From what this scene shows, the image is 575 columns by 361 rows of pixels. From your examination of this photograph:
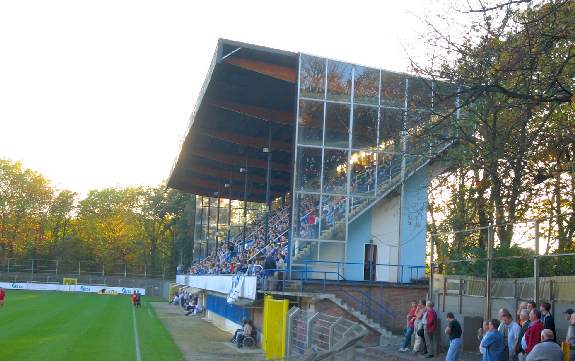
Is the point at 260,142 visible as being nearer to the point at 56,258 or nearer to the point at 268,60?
the point at 268,60

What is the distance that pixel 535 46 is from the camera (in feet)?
47.9

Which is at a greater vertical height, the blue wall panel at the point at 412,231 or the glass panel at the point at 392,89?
the glass panel at the point at 392,89

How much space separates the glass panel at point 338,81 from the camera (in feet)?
105

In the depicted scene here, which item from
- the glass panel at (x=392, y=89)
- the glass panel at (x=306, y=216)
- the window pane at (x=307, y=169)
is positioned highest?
the glass panel at (x=392, y=89)

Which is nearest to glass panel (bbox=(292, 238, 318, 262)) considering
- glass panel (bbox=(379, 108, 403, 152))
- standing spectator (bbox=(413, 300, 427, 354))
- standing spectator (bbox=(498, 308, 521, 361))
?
glass panel (bbox=(379, 108, 403, 152))

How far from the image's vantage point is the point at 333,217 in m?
32.1

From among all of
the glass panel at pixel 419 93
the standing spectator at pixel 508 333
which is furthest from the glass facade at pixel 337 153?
the standing spectator at pixel 508 333

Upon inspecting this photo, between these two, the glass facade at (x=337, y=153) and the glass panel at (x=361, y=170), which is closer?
the glass facade at (x=337, y=153)

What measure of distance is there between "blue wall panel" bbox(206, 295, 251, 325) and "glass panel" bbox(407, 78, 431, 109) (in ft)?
45.4

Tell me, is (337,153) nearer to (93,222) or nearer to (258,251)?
(258,251)

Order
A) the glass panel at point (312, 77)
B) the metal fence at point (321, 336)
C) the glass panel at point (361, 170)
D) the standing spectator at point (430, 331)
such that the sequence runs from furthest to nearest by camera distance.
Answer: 1. the glass panel at point (361, 170)
2. the glass panel at point (312, 77)
3. the standing spectator at point (430, 331)
4. the metal fence at point (321, 336)

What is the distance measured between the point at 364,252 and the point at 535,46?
771 inches

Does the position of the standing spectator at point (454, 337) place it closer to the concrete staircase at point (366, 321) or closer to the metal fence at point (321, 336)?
the metal fence at point (321, 336)

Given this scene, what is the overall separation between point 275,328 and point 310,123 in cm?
Result: 893
